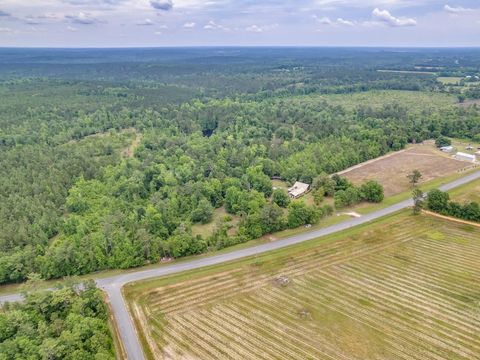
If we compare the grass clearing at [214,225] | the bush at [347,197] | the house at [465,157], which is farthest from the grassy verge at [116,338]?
the house at [465,157]

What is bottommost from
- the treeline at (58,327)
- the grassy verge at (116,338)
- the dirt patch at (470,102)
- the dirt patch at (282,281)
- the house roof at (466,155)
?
the grassy verge at (116,338)

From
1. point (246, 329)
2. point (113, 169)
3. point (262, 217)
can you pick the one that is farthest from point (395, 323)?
point (113, 169)

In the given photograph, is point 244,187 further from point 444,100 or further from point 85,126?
point 444,100

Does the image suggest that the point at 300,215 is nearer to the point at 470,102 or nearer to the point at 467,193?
the point at 467,193

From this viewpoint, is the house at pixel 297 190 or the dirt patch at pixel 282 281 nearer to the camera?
the dirt patch at pixel 282 281

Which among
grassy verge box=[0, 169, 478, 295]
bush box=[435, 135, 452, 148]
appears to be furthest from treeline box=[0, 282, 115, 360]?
bush box=[435, 135, 452, 148]

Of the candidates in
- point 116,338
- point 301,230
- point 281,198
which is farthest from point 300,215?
point 116,338

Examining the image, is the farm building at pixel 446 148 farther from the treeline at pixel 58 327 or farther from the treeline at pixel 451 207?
the treeline at pixel 58 327
